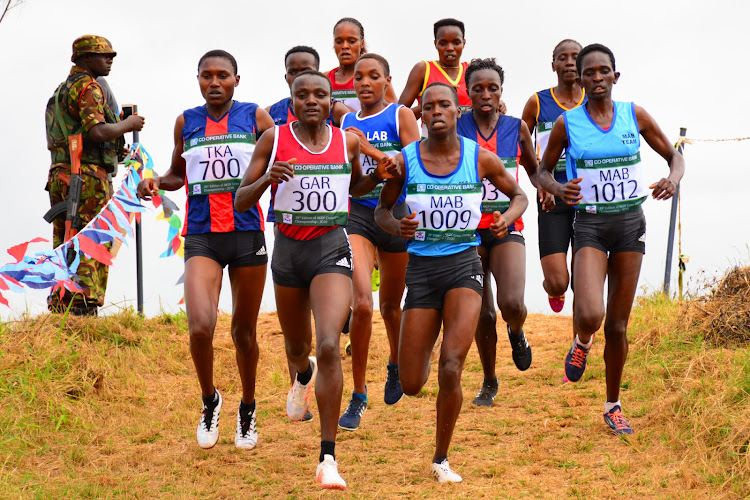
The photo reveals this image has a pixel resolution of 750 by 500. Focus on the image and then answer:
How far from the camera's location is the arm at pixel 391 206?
6406mm

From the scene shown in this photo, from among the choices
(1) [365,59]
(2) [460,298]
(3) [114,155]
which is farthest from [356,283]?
(3) [114,155]

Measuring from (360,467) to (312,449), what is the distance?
84 centimetres

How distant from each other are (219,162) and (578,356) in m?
4.08

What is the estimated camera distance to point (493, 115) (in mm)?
8086

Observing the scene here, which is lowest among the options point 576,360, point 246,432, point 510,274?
point 246,432

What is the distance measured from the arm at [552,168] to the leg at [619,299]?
0.63 m

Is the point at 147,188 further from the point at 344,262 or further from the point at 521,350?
the point at 521,350

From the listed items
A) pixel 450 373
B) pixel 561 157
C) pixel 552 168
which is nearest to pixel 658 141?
pixel 552 168

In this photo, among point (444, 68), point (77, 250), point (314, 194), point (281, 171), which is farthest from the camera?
point (77, 250)

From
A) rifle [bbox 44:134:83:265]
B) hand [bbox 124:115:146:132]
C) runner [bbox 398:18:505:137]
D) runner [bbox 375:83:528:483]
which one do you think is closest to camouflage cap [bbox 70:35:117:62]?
hand [bbox 124:115:146:132]

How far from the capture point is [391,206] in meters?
6.83

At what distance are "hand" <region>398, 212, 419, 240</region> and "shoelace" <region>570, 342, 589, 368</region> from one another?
3085mm

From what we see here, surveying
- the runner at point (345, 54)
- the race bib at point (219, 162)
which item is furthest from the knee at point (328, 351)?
the runner at point (345, 54)

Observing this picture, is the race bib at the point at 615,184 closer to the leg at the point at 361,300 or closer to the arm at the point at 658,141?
the arm at the point at 658,141
